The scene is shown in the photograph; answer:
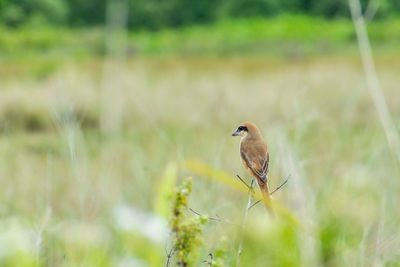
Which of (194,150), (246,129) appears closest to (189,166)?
(246,129)

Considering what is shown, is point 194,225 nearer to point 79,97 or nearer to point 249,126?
point 249,126

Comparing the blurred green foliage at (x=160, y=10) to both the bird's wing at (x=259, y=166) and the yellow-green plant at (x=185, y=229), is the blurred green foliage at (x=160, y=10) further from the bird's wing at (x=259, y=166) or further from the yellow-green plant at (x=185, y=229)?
the yellow-green plant at (x=185, y=229)

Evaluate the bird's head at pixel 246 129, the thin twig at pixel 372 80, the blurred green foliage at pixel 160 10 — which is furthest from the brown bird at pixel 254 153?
the blurred green foliage at pixel 160 10

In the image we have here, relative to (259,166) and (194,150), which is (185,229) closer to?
(259,166)

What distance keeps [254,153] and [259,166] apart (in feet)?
0.06

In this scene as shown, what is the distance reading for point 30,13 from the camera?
25.0 metres

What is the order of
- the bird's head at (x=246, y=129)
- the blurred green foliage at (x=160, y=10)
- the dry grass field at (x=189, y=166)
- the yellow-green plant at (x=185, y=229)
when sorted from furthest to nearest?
1. the blurred green foliage at (x=160, y=10)
2. the bird's head at (x=246, y=129)
3. the yellow-green plant at (x=185, y=229)
4. the dry grass field at (x=189, y=166)

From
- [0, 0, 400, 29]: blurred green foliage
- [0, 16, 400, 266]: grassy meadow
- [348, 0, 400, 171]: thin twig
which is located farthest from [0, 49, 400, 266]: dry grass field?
[0, 0, 400, 29]: blurred green foliage

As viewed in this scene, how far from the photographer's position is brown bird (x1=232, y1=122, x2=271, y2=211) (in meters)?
0.73

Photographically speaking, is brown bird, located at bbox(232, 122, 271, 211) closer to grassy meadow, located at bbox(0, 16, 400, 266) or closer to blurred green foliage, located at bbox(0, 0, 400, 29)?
grassy meadow, located at bbox(0, 16, 400, 266)

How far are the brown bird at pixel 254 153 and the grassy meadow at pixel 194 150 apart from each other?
0.16 feet

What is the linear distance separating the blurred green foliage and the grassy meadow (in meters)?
2.48

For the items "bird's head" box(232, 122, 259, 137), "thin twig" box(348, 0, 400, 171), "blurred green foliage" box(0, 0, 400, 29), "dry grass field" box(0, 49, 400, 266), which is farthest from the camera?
"blurred green foliage" box(0, 0, 400, 29)

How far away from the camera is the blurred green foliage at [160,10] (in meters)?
24.3
